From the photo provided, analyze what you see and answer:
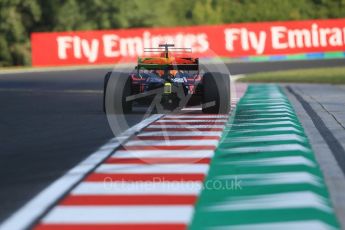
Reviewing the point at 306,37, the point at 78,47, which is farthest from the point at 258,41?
the point at 78,47

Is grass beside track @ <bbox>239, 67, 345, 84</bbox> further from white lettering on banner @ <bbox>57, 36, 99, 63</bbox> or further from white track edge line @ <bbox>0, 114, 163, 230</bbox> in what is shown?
white track edge line @ <bbox>0, 114, 163, 230</bbox>

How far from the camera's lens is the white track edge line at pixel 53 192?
6777 millimetres

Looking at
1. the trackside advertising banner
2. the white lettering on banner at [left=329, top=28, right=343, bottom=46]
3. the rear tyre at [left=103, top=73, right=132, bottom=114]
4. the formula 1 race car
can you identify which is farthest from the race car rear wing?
the white lettering on banner at [left=329, top=28, right=343, bottom=46]

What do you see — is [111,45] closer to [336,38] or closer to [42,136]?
[336,38]

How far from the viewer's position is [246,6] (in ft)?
230

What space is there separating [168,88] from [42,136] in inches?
147

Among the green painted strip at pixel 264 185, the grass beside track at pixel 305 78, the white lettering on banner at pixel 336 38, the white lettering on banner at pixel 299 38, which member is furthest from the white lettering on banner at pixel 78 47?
the green painted strip at pixel 264 185

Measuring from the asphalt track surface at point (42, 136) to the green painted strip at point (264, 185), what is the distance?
60.9 inches

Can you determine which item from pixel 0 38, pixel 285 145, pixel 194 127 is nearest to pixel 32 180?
pixel 285 145

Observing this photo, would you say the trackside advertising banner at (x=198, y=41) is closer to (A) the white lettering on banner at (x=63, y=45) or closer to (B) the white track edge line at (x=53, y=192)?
(A) the white lettering on banner at (x=63, y=45)

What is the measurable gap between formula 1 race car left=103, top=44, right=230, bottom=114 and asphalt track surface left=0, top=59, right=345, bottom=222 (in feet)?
1.23

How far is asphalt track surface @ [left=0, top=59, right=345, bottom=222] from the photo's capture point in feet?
28.5

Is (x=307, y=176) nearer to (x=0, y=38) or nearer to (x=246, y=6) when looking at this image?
(x=0, y=38)

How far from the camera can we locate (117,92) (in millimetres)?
16625
